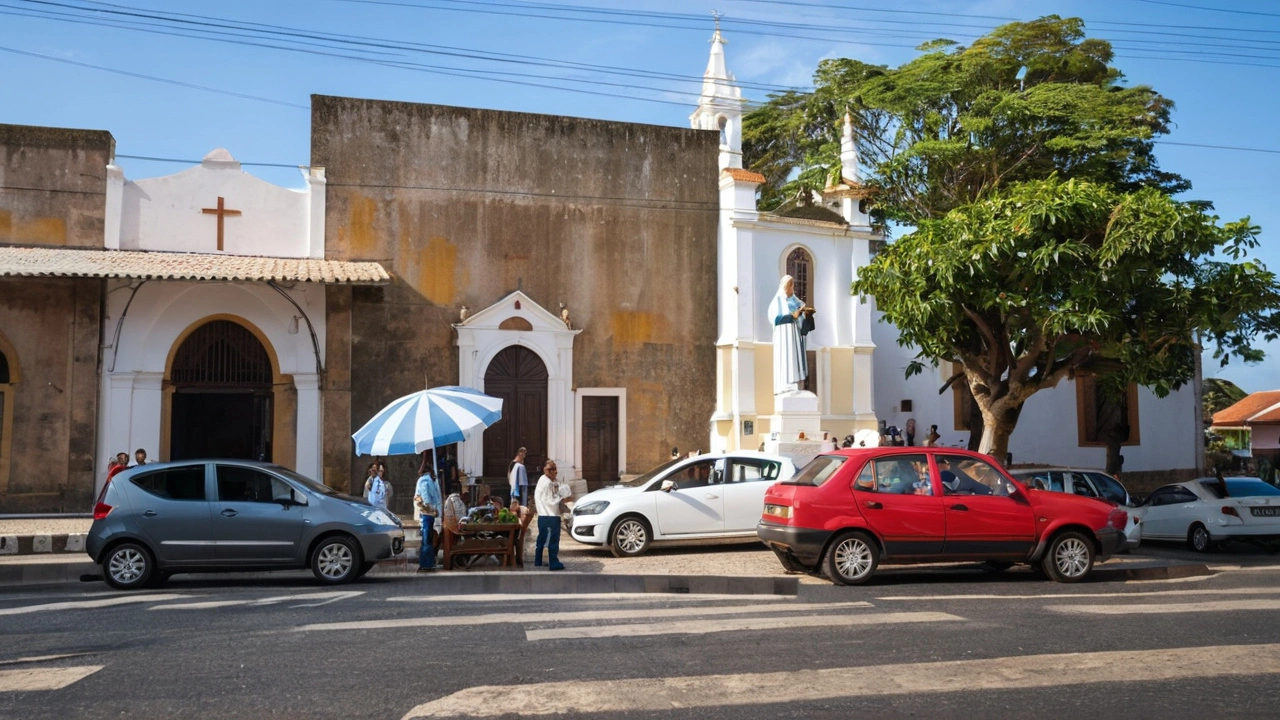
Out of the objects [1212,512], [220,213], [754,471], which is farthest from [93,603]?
[1212,512]

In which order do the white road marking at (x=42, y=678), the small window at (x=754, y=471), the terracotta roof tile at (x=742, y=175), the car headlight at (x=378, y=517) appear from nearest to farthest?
1. the white road marking at (x=42, y=678)
2. the car headlight at (x=378, y=517)
3. the small window at (x=754, y=471)
4. the terracotta roof tile at (x=742, y=175)

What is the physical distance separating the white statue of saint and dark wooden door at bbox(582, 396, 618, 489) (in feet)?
12.5

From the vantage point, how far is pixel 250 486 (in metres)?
12.6

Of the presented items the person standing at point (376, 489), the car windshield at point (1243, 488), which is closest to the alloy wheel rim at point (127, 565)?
the person standing at point (376, 489)

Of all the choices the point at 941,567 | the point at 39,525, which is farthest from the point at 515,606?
the point at 39,525

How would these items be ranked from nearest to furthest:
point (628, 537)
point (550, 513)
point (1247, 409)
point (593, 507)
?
point (550, 513)
point (628, 537)
point (593, 507)
point (1247, 409)

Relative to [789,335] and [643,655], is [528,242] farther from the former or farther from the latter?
[643,655]

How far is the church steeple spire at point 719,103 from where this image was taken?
84.0 ft

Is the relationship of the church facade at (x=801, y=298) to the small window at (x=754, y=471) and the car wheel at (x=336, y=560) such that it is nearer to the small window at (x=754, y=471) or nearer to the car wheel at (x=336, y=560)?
the small window at (x=754, y=471)

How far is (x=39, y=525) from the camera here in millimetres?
17859

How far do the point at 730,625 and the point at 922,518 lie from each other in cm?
365

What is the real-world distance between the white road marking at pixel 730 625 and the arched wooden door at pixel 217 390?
546 inches

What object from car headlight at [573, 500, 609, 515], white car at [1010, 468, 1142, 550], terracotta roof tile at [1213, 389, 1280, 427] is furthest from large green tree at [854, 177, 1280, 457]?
terracotta roof tile at [1213, 389, 1280, 427]

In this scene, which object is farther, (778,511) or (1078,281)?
(1078,281)
